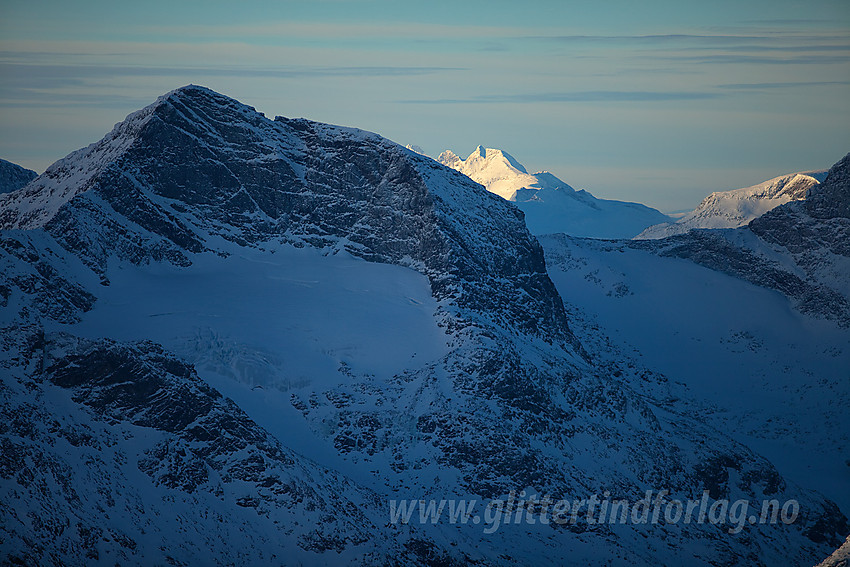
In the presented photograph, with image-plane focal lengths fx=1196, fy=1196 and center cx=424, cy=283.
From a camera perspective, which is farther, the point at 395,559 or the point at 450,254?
the point at 450,254

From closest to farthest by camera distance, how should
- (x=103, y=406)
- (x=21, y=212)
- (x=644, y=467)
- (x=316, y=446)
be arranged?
(x=103, y=406), (x=316, y=446), (x=644, y=467), (x=21, y=212)

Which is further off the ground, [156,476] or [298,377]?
[298,377]

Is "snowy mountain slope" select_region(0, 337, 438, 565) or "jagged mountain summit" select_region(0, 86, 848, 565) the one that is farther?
"jagged mountain summit" select_region(0, 86, 848, 565)

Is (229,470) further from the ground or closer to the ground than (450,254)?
closer to the ground

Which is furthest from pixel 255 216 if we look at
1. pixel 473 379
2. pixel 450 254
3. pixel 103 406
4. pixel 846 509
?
pixel 846 509

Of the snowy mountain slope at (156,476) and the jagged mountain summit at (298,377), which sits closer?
the snowy mountain slope at (156,476)

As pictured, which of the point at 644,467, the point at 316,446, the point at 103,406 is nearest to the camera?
the point at 103,406

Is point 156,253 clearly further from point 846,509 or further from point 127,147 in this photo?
point 846,509

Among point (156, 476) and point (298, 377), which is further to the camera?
point (298, 377)
